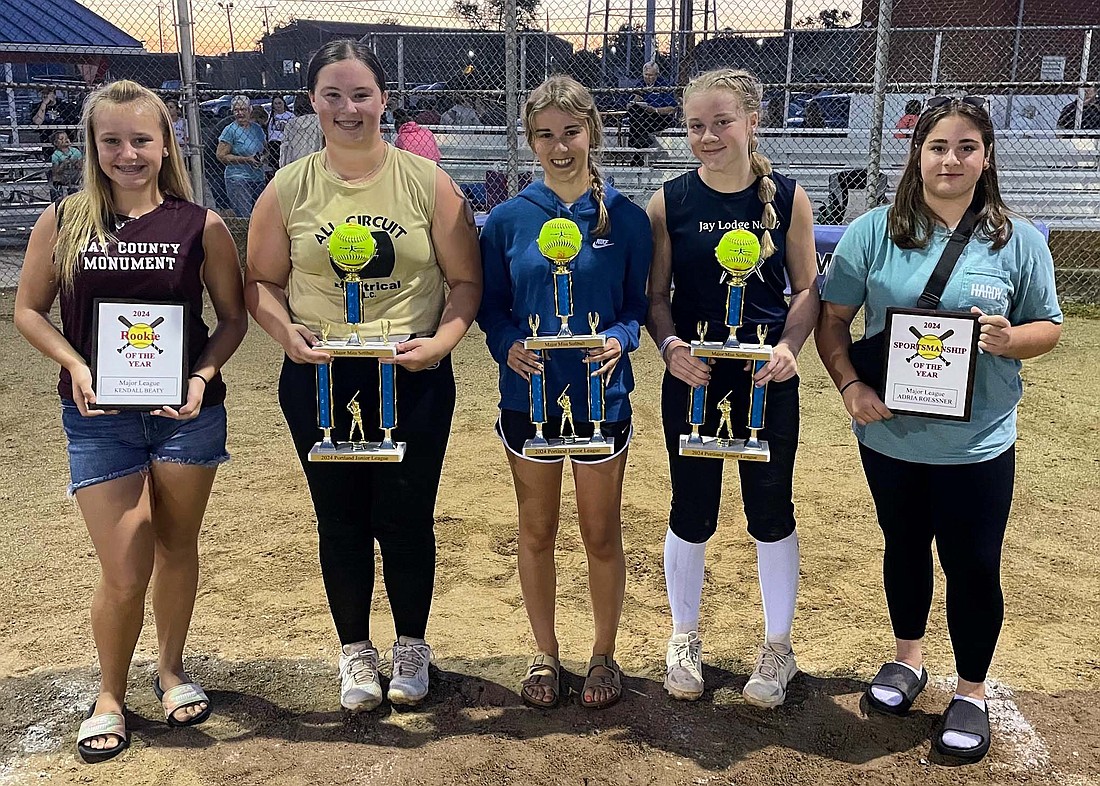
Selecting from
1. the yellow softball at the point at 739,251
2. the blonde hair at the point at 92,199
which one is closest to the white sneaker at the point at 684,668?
the yellow softball at the point at 739,251

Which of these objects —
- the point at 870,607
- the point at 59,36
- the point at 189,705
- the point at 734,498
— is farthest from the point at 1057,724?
the point at 59,36

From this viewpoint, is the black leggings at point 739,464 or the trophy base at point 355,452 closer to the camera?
the trophy base at point 355,452

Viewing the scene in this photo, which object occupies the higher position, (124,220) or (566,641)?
(124,220)

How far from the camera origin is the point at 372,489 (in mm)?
3096

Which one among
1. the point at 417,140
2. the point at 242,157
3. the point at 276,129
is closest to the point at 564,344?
the point at 417,140

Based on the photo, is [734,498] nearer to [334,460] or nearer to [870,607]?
[870,607]

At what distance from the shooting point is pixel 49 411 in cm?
663

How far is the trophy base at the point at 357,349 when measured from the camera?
2.69 meters

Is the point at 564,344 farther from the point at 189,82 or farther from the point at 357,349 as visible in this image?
the point at 189,82

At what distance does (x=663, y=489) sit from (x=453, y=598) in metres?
1.58

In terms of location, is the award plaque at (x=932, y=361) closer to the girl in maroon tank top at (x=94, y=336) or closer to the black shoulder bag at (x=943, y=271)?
the black shoulder bag at (x=943, y=271)

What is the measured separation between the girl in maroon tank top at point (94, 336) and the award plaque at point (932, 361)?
1.98m

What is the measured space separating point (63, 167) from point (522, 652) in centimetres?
1075

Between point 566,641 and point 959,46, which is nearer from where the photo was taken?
point 566,641
